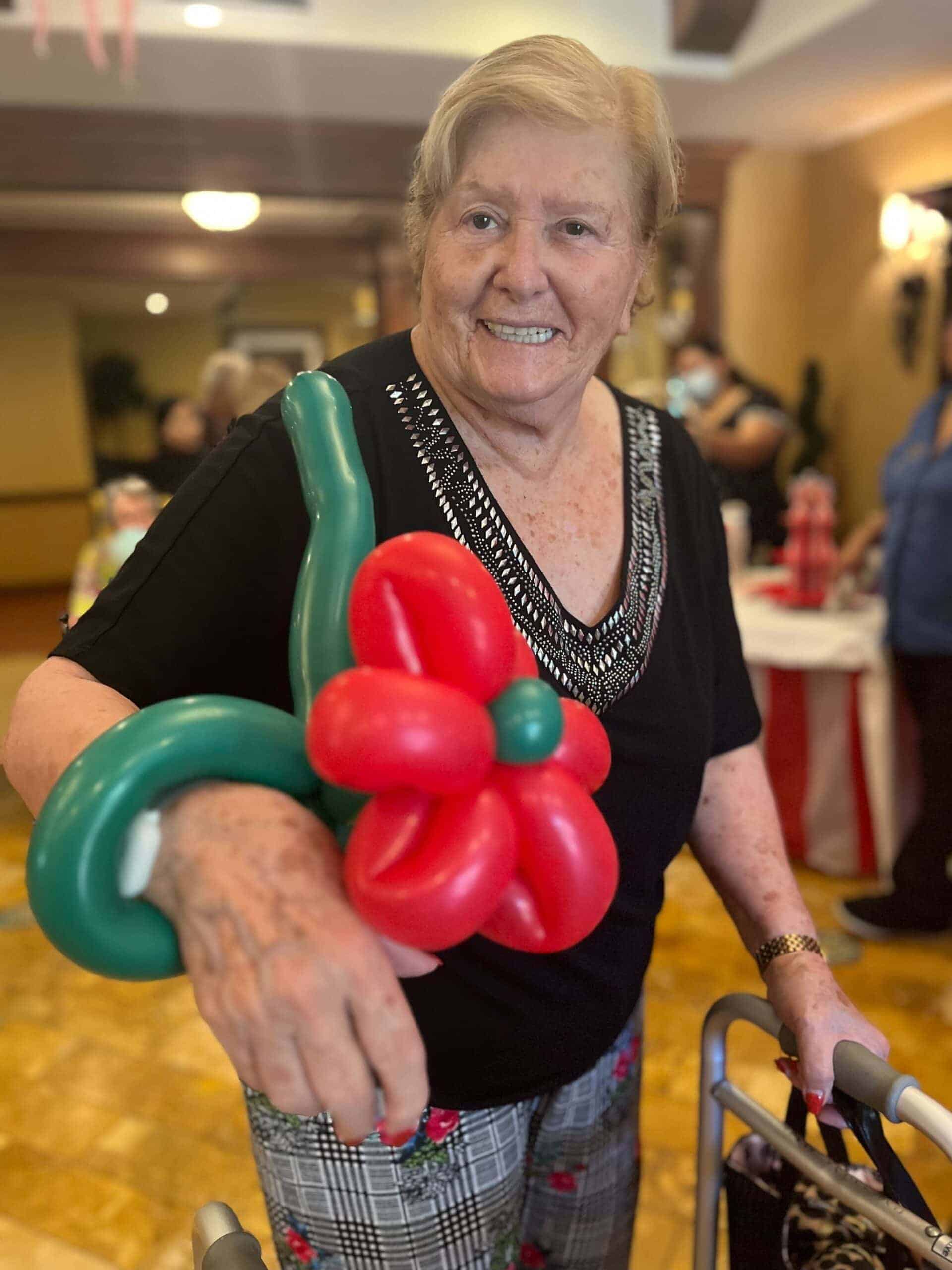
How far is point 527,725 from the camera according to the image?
0.34 meters

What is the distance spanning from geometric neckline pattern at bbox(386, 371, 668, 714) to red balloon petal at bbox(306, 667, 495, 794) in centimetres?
31

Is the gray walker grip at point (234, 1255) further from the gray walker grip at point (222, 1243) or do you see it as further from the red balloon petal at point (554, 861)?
the red balloon petal at point (554, 861)

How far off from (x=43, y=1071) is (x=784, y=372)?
14.9 feet

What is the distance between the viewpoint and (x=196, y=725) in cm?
37

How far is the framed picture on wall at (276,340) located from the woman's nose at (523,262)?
619 centimetres

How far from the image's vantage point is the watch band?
2.62 feet

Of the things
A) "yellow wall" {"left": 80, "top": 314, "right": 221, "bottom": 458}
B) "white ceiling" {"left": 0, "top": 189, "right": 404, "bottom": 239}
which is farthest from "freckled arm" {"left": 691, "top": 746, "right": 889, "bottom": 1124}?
"yellow wall" {"left": 80, "top": 314, "right": 221, "bottom": 458}

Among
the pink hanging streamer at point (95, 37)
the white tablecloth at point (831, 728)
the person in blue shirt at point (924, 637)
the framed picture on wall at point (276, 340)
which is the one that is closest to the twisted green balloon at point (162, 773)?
the person in blue shirt at point (924, 637)

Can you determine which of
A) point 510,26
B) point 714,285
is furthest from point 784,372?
point 510,26

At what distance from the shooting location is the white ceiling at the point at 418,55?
3021 millimetres

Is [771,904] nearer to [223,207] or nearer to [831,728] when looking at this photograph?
[831,728]

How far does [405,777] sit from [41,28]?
333 centimetres

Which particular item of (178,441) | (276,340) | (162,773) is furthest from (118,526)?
(276,340)

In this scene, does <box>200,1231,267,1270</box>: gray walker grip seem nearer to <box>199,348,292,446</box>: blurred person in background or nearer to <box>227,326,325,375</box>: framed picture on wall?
<box>199,348,292,446</box>: blurred person in background
